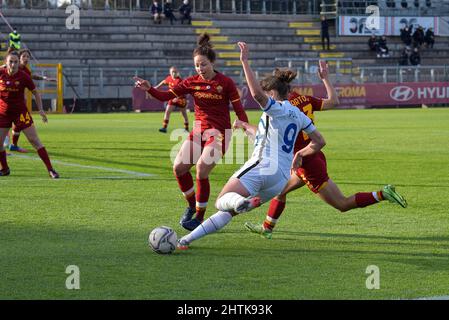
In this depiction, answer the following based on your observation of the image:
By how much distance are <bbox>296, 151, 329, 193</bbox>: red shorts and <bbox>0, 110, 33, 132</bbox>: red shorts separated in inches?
310

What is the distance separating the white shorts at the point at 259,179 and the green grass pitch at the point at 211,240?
2.15 feet

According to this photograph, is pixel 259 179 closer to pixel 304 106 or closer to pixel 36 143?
pixel 304 106

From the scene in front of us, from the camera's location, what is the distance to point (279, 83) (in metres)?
8.97

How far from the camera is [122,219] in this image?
11.4m

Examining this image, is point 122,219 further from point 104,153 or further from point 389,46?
point 389,46

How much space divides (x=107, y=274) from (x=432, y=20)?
179ft

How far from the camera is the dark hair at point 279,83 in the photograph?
8.96 meters

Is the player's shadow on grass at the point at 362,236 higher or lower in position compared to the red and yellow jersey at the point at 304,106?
lower

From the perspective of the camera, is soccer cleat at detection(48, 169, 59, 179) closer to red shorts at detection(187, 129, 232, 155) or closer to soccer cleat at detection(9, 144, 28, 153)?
red shorts at detection(187, 129, 232, 155)

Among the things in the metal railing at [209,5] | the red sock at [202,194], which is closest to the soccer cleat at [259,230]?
the red sock at [202,194]

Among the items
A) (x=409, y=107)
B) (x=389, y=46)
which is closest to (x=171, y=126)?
(x=409, y=107)

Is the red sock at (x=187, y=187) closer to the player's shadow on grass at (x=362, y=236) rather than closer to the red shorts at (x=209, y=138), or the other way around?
the red shorts at (x=209, y=138)

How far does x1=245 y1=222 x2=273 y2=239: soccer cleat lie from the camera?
10219 mm

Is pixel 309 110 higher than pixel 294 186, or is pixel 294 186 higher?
pixel 309 110
